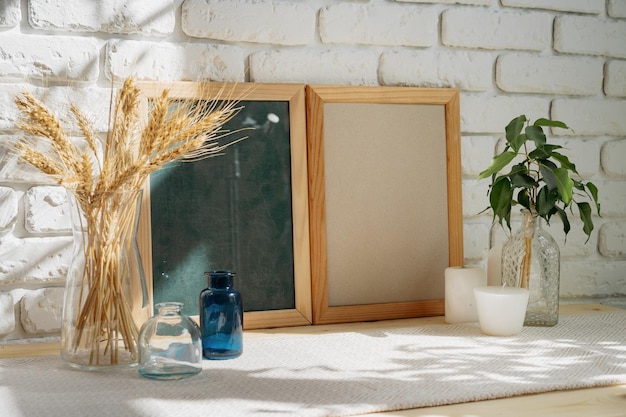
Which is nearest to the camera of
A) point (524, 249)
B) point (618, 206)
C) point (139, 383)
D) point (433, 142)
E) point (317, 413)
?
point (317, 413)

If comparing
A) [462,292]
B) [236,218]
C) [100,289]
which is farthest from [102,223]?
[462,292]

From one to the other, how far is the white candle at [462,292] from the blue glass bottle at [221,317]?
17.5 inches

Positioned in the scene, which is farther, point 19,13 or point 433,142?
point 433,142

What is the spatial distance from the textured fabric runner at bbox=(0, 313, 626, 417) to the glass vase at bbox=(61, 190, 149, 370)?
33 millimetres

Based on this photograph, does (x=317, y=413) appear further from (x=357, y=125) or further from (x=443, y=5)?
(x=443, y=5)

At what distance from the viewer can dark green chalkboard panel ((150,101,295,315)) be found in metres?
1.30

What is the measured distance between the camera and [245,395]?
3.04 ft

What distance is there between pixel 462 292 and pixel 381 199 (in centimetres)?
24

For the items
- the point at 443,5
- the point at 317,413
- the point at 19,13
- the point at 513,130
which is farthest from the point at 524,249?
the point at 19,13

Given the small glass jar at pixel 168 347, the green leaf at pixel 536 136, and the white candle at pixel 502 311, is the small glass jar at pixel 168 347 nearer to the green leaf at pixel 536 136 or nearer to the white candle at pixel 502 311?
the white candle at pixel 502 311

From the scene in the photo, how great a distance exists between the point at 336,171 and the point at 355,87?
0.17 metres

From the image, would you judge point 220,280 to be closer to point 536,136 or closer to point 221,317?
point 221,317

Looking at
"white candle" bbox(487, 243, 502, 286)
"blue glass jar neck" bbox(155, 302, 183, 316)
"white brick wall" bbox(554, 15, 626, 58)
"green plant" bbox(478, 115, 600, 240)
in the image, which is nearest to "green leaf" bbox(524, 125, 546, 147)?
"green plant" bbox(478, 115, 600, 240)

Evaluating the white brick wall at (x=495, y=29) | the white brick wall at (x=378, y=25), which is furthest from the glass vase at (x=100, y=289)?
the white brick wall at (x=495, y=29)
